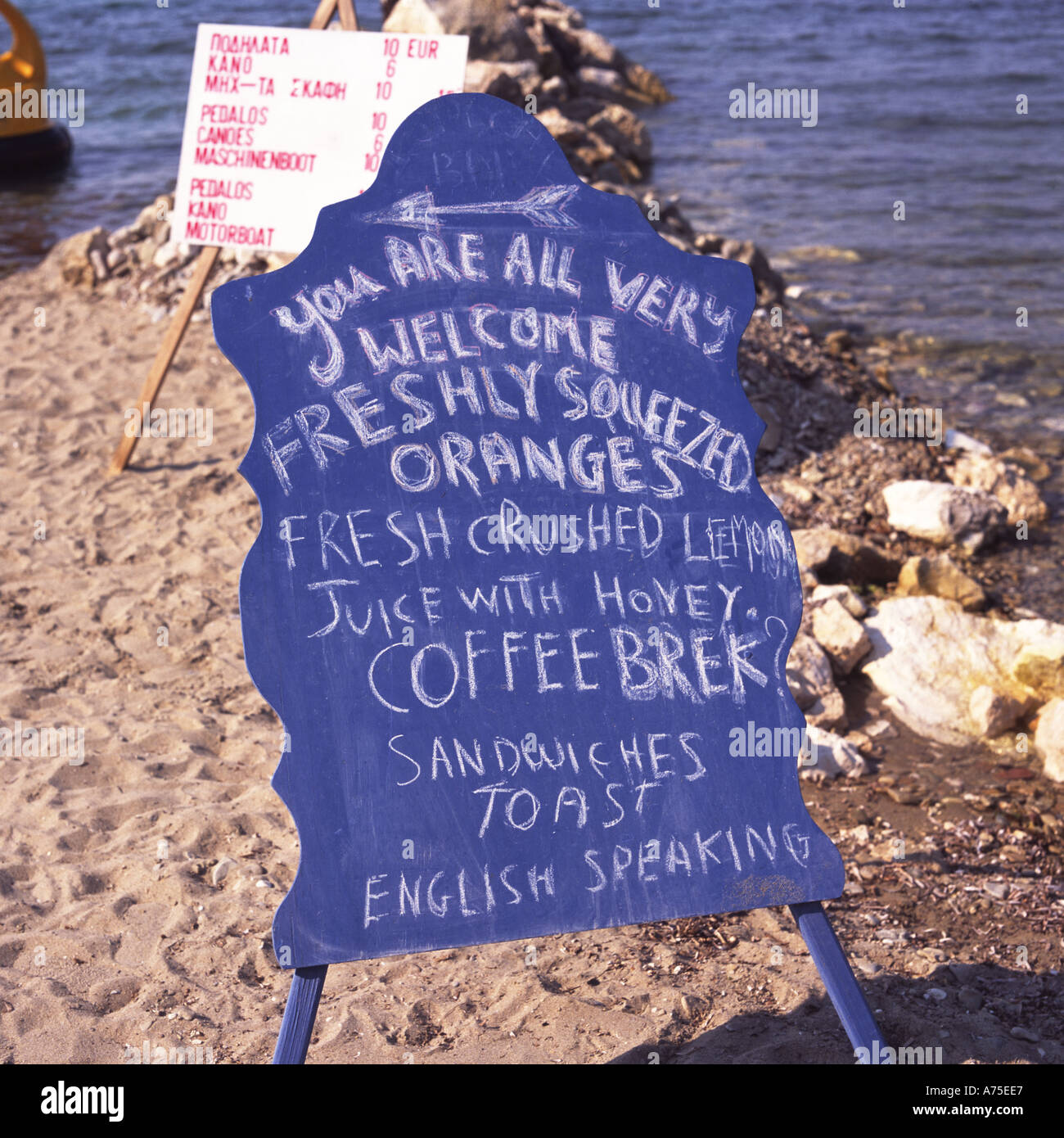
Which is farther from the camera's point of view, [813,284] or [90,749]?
[813,284]

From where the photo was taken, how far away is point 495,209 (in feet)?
8.21

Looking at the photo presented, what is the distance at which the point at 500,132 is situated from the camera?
252 cm

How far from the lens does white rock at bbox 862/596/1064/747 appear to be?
4.57m

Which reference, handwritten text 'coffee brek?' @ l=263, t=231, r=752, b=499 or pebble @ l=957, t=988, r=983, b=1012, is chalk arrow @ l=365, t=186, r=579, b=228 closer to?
handwritten text 'coffee brek?' @ l=263, t=231, r=752, b=499

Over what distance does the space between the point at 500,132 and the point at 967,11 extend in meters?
28.2

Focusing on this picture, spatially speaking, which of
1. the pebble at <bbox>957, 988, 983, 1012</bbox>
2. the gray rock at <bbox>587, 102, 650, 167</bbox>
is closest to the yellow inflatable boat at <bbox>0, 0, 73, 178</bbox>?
the gray rock at <bbox>587, 102, 650, 167</bbox>

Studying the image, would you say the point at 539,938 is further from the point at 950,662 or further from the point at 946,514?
the point at 946,514

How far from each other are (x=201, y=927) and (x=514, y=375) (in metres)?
1.95

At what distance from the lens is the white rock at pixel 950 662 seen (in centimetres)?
457

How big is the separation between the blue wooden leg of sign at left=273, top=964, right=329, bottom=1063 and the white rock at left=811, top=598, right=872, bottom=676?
10.2 feet

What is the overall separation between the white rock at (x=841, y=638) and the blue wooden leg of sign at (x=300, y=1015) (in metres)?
3.12

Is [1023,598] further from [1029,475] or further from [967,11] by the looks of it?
[967,11]

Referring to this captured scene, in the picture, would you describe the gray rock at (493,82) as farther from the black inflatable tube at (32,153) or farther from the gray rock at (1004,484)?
the black inflatable tube at (32,153)
